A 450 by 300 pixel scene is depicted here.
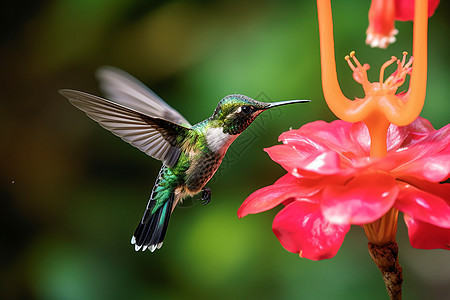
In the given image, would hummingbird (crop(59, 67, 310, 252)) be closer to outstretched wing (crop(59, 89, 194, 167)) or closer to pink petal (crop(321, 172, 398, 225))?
outstretched wing (crop(59, 89, 194, 167))

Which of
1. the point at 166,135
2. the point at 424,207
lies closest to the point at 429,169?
the point at 424,207

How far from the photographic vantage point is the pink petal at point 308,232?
0.50 m

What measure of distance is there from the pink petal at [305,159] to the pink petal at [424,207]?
2.8 inches

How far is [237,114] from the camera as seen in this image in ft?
2.31

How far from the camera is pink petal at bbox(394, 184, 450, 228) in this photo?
1.44 ft

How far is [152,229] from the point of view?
81 centimetres

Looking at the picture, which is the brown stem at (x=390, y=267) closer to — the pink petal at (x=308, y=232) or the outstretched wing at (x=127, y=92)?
the pink petal at (x=308, y=232)

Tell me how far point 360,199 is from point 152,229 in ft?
1.45

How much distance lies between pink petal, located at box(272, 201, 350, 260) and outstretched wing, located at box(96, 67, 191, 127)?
14.2 inches

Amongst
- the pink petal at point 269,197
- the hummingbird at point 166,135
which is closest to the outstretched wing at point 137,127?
the hummingbird at point 166,135

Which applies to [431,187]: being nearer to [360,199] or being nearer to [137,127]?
[360,199]

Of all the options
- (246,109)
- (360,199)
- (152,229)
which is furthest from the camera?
(152,229)

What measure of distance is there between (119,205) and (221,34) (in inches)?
22.0

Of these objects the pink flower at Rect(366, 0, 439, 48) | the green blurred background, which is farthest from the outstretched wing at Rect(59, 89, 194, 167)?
the green blurred background
